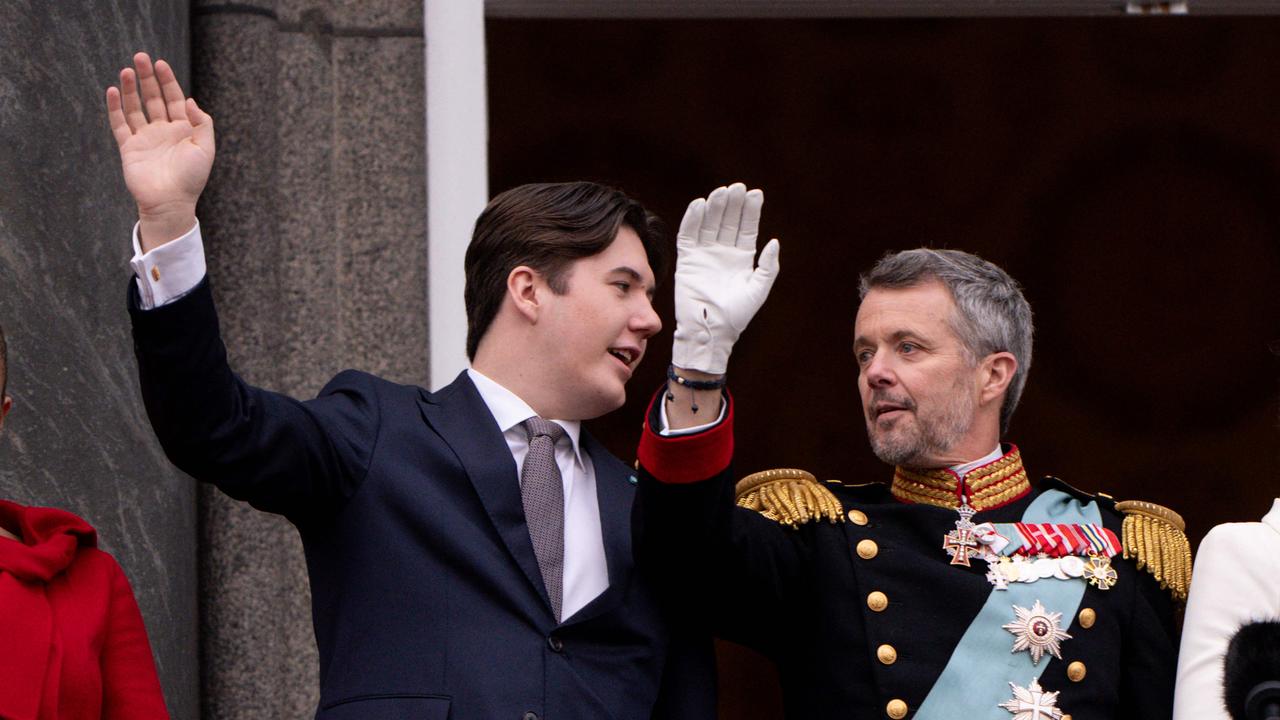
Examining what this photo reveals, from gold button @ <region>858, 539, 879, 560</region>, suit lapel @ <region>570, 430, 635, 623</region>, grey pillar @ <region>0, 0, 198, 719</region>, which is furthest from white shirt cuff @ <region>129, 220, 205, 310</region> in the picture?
gold button @ <region>858, 539, 879, 560</region>

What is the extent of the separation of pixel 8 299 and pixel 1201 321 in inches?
168

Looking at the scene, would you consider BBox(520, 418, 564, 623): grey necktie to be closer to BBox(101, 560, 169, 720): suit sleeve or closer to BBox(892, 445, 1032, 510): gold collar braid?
BBox(101, 560, 169, 720): suit sleeve

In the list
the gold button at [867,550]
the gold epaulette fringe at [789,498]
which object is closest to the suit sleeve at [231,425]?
the gold epaulette fringe at [789,498]

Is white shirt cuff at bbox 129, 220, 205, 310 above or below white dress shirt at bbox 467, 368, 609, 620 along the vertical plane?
above

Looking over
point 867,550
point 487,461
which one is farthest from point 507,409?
point 867,550

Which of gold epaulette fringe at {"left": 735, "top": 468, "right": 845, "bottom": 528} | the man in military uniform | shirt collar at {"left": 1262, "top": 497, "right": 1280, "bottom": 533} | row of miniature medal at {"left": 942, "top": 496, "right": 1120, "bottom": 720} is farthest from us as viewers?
gold epaulette fringe at {"left": 735, "top": 468, "right": 845, "bottom": 528}

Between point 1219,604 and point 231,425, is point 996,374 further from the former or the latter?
point 231,425

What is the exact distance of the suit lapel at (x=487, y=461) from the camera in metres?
3.03

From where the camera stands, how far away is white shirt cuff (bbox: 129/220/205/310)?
8.86 ft

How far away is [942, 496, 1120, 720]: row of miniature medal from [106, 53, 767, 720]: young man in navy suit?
521 millimetres

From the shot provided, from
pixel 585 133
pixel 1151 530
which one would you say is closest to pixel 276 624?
pixel 1151 530

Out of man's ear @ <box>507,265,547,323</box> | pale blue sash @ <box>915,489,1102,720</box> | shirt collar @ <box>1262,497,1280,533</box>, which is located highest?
man's ear @ <box>507,265,547,323</box>

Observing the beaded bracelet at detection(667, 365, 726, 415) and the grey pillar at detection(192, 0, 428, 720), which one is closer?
the beaded bracelet at detection(667, 365, 726, 415)

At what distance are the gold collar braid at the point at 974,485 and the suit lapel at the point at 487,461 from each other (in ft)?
2.73
